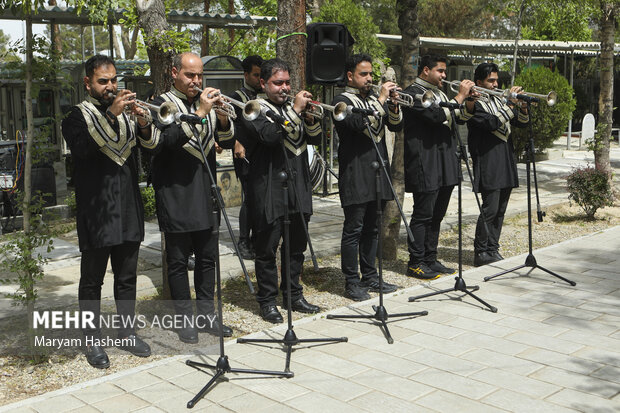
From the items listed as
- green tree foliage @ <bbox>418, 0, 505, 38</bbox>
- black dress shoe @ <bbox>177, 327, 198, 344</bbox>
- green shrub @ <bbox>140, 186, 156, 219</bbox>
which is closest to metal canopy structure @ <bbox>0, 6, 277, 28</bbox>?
green shrub @ <bbox>140, 186, 156, 219</bbox>

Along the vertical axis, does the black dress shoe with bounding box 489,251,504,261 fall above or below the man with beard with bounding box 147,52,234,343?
below

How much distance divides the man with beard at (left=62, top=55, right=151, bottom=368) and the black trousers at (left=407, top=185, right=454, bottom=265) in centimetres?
306

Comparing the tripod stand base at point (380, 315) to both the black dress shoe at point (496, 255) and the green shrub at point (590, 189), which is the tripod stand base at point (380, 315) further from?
the green shrub at point (590, 189)

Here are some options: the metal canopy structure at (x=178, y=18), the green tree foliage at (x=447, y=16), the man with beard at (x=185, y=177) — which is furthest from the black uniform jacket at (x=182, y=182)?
the green tree foliage at (x=447, y=16)

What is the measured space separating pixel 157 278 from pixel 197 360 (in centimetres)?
235

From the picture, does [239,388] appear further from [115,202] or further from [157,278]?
[157,278]

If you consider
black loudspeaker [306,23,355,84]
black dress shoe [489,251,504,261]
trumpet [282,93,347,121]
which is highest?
black loudspeaker [306,23,355,84]

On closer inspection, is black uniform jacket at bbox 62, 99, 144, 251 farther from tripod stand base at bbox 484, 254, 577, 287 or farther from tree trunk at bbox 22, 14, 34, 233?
tripod stand base at bbox 484, 254, 577, 287

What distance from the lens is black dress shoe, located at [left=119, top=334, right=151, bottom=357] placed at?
16.8 feet

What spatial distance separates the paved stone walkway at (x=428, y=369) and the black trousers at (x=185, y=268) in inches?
20.4

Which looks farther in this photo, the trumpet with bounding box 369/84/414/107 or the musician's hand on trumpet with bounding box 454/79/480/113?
the musician's hand on trumpet with bounding box 454/79/480/113

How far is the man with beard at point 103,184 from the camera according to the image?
4.77 m

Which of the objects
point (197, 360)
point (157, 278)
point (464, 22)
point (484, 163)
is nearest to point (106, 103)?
point (197, 360)

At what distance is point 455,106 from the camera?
6.32 m
